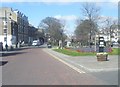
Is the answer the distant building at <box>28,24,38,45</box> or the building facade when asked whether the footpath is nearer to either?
the building facade

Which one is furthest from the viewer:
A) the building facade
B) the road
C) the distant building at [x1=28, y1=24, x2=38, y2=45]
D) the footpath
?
the distant building at [x1=28, y1=24, x2=38, y2=45]

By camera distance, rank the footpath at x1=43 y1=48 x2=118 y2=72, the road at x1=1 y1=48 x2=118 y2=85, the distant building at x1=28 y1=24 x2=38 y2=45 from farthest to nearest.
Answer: the distant building at x1=28 y1=24 x2=38 y2=45 → the footpath at x1=43 y1=48 x2=118 y2=72 → the road at x1=1 y1=48 x2=118 y2=85

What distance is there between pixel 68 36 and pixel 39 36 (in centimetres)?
5707

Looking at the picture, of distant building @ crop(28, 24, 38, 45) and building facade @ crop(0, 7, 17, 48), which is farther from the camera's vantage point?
distant building @ crop(28, 24, 38, 45)

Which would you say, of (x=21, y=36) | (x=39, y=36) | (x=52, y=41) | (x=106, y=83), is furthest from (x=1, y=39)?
(x=106, y=83)

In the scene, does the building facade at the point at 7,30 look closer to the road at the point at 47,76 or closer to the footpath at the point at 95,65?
the footpath at the point at 95,65

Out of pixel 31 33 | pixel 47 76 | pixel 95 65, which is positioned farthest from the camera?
pixel 31 33

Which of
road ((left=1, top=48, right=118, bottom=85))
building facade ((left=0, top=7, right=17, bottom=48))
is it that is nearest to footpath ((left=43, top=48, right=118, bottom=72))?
road ((left=1, top=48, right=118, bottom=85))

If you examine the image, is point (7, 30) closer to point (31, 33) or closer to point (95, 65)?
point (31, 33)

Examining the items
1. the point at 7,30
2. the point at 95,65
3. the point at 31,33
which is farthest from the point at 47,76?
the point at 31,33

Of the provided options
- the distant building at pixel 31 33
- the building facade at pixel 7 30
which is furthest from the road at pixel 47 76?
the distant building at pixel 31 33

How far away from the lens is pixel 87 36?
301 ft

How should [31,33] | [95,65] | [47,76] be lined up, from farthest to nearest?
[31,33]
[95,65]
[47,76]

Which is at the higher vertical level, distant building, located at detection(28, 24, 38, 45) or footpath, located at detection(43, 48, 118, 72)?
distant building, located at detection(28, 24, 38, 45)
